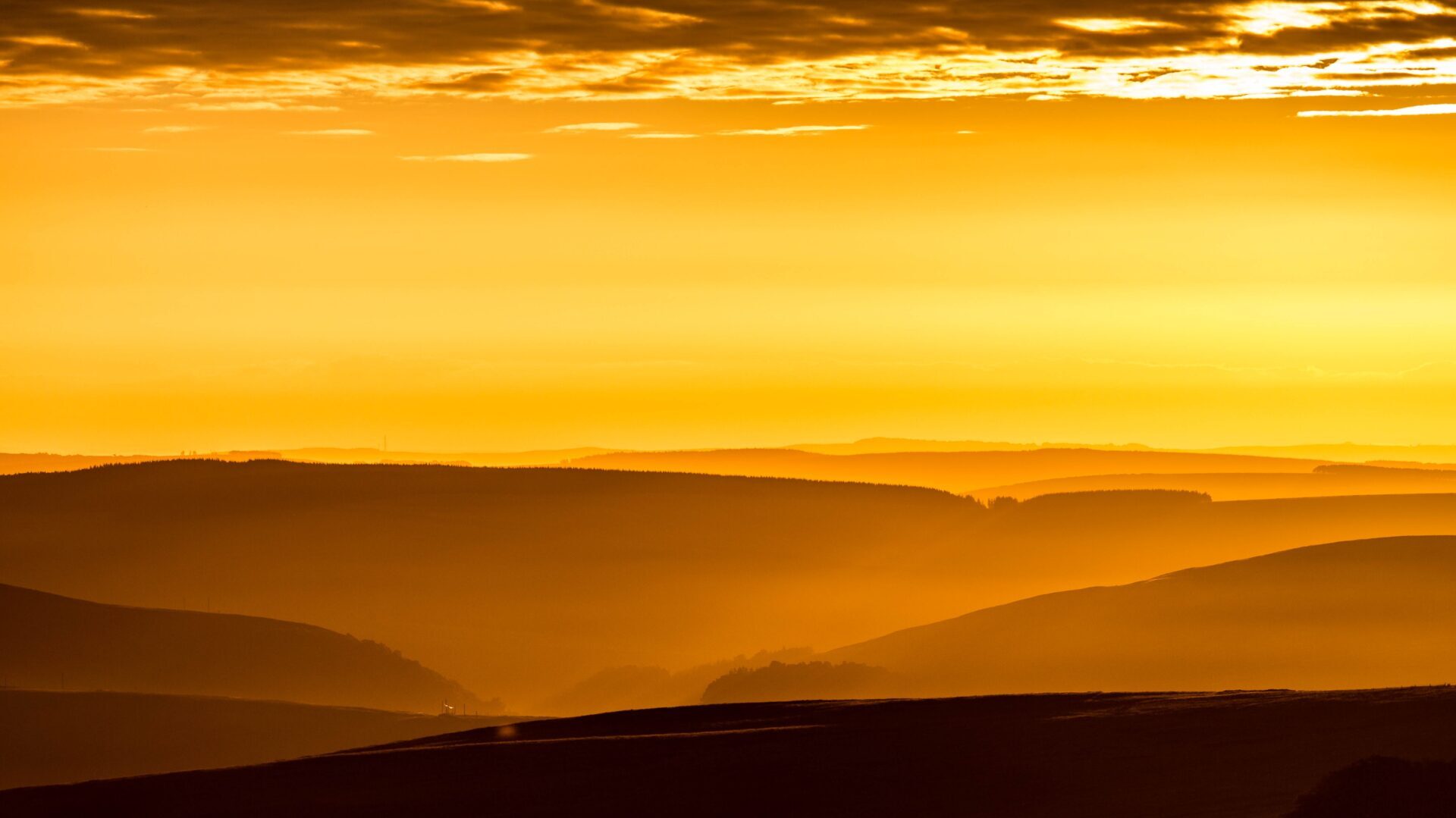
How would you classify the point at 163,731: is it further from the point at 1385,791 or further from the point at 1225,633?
the point at 1385,791

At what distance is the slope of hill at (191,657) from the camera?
489ft

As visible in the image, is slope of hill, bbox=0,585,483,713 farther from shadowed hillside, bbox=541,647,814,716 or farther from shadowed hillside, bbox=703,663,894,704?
shadowed hillside, bbox=703,663,894,704

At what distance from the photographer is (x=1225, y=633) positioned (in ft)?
461

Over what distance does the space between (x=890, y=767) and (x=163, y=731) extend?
9801 cm

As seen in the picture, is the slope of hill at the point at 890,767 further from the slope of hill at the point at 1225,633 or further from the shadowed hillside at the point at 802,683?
the shadowed hillside at the point at 802,683

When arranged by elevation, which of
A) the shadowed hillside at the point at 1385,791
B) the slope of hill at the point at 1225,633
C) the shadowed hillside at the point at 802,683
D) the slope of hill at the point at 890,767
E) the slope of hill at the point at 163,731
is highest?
the shadowed hillside at the point at 1385,791

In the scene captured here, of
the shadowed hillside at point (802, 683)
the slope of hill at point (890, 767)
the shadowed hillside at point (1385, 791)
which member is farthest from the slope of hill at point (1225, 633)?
the shadowed hillside at point (1385, 791)

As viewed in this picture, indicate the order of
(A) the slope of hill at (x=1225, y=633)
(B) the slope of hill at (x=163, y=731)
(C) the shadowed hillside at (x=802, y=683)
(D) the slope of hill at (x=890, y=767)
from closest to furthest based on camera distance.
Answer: (D) the slope of hill at (x=890, y=767), (B) the slope of hill at (x=163, y=731), (A) the slope of hill at (x=1225, y=633), (C) the shadowed hillside at (x=802, y=683)

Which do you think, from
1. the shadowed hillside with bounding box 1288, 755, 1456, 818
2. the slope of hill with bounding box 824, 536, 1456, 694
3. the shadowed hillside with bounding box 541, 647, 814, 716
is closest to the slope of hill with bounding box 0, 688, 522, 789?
the slope of hill with bounding box 824, 536, 1456, 694

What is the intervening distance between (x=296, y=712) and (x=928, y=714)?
320 ft

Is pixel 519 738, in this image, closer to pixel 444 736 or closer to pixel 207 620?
pixel 444 736

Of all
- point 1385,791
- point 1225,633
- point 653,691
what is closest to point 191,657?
point 653,691

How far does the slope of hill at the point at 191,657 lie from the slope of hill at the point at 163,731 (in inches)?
967

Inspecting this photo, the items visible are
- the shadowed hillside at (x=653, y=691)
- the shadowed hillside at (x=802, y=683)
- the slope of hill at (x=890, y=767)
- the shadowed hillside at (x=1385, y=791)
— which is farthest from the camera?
the shadowed hillside at (x=653, y=691)
